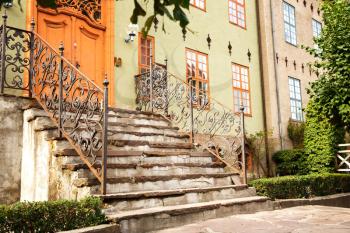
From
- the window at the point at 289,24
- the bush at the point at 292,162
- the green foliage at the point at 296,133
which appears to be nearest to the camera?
the bush at the point at 292,162

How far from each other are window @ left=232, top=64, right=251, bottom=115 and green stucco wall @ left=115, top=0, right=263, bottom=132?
0.22 meters

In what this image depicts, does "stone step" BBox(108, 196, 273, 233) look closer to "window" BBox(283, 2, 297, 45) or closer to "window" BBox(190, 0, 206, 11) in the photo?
"window" BBox(190, 0, 206, 11)

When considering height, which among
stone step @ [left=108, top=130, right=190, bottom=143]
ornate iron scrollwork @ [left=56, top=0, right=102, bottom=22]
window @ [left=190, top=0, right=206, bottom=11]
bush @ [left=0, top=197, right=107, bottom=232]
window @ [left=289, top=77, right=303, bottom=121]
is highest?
window @ [left=190, top=0, right=206, bottom=11]

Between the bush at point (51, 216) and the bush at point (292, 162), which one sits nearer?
the bush at point (51, 216)

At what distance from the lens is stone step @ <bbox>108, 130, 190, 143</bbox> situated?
704 cm

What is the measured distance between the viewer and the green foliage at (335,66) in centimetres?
1095

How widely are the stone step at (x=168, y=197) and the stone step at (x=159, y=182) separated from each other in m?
0.30

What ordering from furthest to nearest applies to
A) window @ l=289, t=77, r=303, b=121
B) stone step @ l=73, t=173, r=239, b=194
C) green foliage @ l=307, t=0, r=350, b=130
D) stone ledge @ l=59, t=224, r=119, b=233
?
window @ l=289, t=77, r=303, b=121
green foliage @ l=307, t=0, r=350, b=130
stone step @ l=73, t=173, r=239, b=194
stone ledge @ l=59, t=224, r=119, b=233

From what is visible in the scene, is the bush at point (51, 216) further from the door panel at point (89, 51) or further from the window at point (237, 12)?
the window at point (237, 12)

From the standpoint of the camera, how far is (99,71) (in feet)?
30.5

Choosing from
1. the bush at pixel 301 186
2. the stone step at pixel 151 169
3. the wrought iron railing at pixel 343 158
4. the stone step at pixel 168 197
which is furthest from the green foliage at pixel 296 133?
the stone step at pixel 168 197

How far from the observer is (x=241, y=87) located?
1332 centimetres

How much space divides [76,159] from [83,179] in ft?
1.84

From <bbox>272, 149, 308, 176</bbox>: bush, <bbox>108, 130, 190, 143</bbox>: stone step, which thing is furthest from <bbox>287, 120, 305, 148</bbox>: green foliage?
<bbox>108, 130, 190, 143</bbox>: stone step
